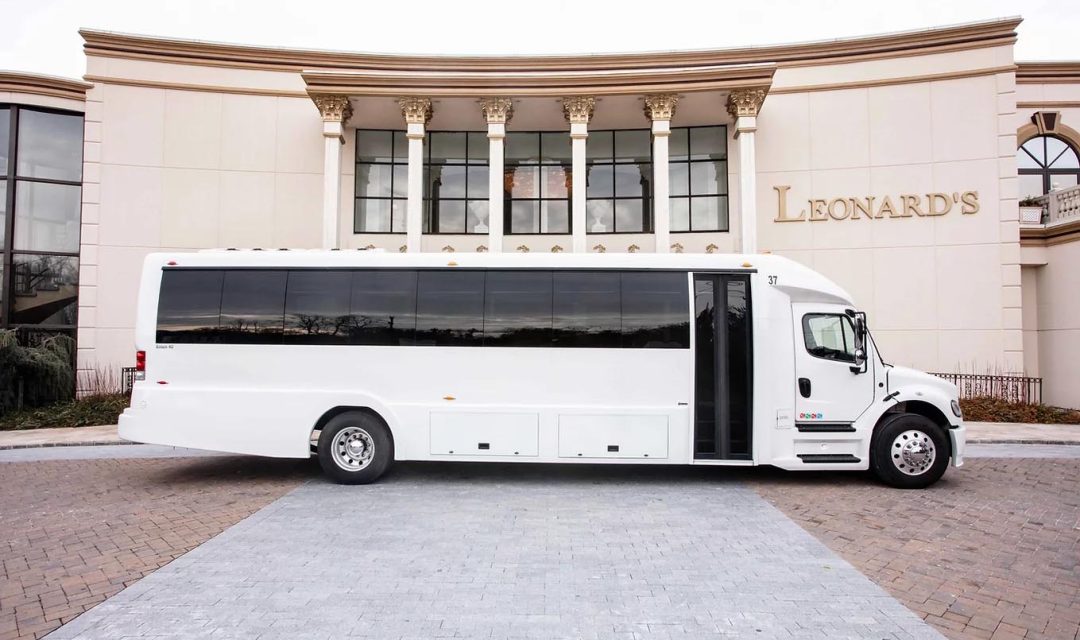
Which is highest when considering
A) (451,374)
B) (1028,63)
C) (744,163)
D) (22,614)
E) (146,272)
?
(1028,63)

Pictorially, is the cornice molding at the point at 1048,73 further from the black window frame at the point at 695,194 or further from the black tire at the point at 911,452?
the black tire at the point at 911,452

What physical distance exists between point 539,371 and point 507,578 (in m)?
3.66

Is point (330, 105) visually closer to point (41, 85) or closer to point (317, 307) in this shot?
point (41, 85)

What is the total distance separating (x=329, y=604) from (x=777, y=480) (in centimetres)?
662

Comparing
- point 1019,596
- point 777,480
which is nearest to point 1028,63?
point 777,480

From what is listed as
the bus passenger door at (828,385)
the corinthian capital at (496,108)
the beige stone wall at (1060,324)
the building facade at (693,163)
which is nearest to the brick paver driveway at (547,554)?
the bus passenger door at (828,385)

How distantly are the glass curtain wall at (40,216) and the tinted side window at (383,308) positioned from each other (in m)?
14.7

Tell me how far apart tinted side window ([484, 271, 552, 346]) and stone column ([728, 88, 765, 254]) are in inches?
416

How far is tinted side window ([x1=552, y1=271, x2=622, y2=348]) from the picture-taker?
320 inches

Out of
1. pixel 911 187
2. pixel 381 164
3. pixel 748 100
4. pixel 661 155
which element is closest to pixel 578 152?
pixel 661 155

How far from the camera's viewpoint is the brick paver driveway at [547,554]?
4.06 m

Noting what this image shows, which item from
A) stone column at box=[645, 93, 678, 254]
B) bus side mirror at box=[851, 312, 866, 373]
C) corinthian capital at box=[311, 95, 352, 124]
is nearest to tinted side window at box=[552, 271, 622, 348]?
bus side mirror at box=[851, 312, 866, 373]

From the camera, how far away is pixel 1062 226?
16844 millimetres

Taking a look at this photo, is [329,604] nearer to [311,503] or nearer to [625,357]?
[311,503]
